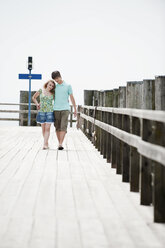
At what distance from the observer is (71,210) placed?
3982 millimetres

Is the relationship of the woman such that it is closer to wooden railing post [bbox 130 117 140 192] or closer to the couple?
the couple

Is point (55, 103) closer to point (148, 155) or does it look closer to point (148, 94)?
point (148, 94)

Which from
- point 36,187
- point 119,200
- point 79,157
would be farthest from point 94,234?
point 79,157

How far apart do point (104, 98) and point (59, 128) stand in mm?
1157

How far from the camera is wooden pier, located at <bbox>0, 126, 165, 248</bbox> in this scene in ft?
10.2

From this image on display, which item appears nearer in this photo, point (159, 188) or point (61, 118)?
point (159, 188)

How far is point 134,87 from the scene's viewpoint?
217 inches

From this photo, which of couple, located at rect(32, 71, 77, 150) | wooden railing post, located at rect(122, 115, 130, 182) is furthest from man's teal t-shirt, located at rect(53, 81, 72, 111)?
wooden railing post, located at rect(122, 115, 130, 182)

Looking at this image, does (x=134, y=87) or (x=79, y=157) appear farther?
(x=79, y=157)

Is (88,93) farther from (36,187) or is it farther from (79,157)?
(36,187)

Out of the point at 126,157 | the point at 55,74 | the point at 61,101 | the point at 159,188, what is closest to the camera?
the point at 159,188

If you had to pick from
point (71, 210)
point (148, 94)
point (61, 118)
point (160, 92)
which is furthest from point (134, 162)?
point (61, 118)

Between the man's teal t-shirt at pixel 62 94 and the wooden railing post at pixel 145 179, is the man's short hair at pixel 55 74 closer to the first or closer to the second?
the man's teal t-shirt at pixel 62 94

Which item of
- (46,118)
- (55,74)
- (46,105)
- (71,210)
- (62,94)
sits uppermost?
(55,74)
